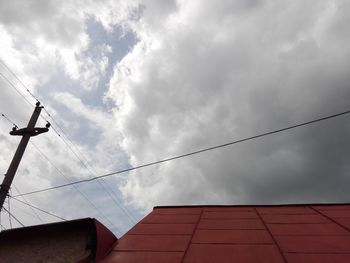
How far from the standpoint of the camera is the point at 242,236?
665 cm

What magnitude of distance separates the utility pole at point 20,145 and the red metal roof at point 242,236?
514cm

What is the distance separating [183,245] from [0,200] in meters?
7.12

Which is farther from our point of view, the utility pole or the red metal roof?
the utility pole

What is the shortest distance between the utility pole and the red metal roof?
202 inches

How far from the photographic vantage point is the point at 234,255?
568 centimetres

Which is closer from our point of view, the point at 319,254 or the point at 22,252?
the point at 319,254

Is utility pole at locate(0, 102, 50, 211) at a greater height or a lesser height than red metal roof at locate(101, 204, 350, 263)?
greater

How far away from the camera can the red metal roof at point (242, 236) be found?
5.65 m

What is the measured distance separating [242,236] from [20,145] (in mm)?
8824

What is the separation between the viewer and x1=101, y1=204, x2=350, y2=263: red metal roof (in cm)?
565

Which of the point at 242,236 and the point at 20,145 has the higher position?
the point at 20,145

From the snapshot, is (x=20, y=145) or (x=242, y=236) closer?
(x=242, y=236)

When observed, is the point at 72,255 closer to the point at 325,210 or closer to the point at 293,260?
the point at 293,260

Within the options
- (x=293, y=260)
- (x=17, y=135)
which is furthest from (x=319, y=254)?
(x=17, y=135)
